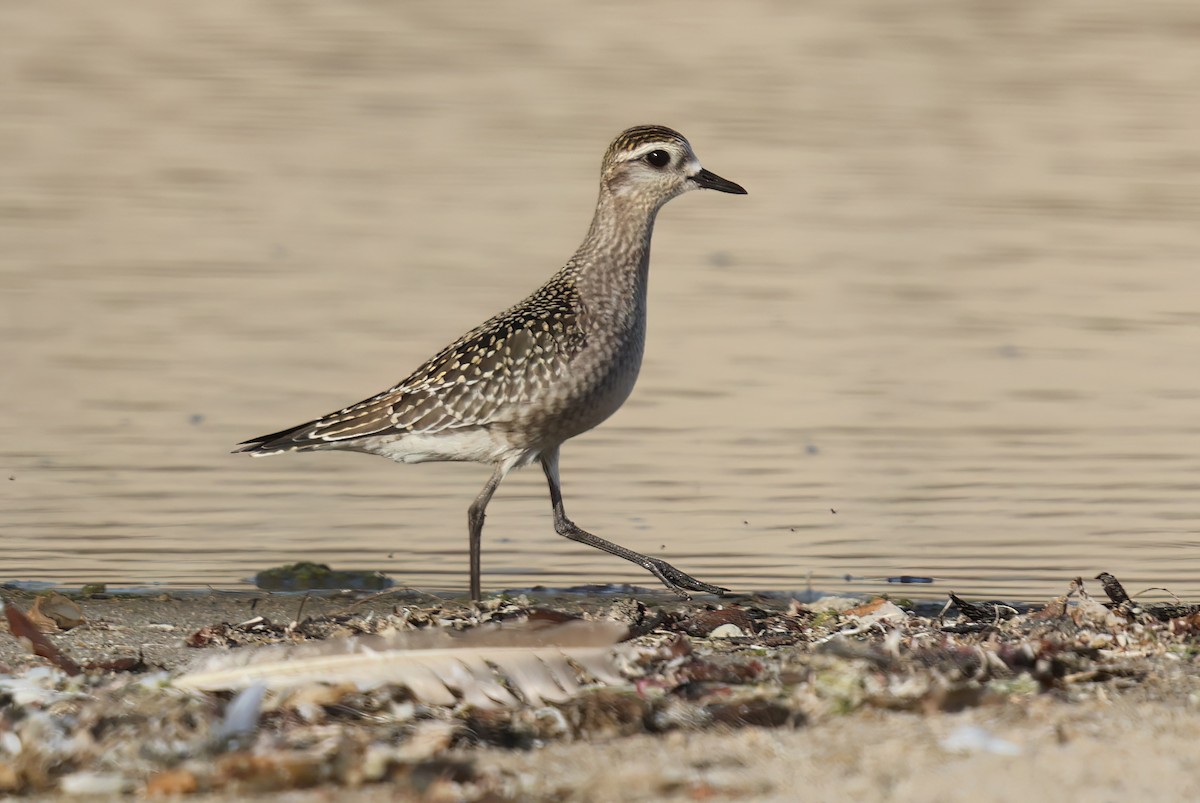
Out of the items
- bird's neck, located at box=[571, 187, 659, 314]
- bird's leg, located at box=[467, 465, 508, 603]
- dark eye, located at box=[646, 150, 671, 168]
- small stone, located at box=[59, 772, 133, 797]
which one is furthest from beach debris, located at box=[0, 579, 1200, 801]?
dark eye, located at box=[646, 150, 671, 168]

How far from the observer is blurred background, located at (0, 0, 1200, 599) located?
8977mm

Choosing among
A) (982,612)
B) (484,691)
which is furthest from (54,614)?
(982,612)

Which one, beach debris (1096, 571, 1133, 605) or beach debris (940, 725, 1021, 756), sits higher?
beach debris (1096, 571, 1133, 605)

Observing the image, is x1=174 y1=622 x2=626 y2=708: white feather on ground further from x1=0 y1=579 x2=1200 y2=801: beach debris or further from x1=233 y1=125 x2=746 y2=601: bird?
x1=233 y1=125 x2=746 y2=601: bird

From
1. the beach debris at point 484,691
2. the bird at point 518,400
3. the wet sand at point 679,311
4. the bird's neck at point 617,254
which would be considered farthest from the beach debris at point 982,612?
the bird's neck at point 617,254

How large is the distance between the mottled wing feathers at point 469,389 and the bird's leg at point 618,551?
1.48 ft

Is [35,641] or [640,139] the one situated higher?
[640,139]

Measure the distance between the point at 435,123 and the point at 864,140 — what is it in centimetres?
370

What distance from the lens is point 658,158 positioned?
914 centimetres

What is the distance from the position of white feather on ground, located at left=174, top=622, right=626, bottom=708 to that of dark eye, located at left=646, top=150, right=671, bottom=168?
351cm

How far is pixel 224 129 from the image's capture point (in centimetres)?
1786

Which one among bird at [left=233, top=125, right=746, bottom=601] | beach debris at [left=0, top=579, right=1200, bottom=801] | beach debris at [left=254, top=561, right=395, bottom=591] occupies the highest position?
bird at [left=233, top=125, right=746, bottom=601]

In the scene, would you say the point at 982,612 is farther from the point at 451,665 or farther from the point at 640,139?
the point at 640,139

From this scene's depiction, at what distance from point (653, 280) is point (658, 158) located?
4424 millimetres
